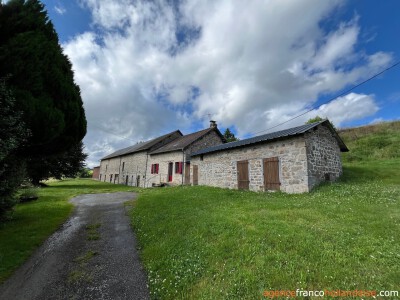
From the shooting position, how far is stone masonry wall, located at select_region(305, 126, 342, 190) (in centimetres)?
1173

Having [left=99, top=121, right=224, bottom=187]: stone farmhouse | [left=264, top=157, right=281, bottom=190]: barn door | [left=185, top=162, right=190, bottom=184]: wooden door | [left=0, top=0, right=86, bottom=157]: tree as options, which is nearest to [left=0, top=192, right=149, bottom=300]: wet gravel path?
[left=0, top=0, right=86, bottom=157]: tree

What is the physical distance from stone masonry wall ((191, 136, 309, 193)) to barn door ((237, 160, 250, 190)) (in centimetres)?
26

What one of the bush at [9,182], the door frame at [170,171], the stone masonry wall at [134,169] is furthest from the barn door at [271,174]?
the stone masonry wall at [134,169]

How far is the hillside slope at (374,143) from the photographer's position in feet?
69.2

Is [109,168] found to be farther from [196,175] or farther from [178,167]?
[196,175]

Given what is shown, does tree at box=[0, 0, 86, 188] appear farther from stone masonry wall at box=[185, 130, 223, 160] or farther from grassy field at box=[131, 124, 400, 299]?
stone masonry wall at box=[185, 130, 223, 160]

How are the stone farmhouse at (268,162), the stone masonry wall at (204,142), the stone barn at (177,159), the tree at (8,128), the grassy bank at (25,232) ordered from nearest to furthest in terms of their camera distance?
the grassy bank at (25,232) < the tree at (8,128) < the stone farmhouse at (268,162) < the stone barn at (177,159) < the stone masonry wall at (204,142)

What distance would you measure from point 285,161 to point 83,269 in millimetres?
10831

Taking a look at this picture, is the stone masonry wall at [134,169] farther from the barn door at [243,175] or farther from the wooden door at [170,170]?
the barn door at [243,175]

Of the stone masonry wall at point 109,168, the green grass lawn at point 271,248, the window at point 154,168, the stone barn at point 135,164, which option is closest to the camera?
the green grass lawn at point 271,248

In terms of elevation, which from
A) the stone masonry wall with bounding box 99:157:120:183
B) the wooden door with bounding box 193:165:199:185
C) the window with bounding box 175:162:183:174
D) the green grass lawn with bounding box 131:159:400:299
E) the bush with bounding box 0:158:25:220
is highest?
the stone masonry wall with bounding box 99:157:120:183

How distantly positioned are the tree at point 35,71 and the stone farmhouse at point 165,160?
1453 cm

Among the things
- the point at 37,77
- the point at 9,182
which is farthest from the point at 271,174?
the point at 9,182

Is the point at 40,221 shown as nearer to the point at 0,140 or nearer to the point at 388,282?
the point at 0,140
